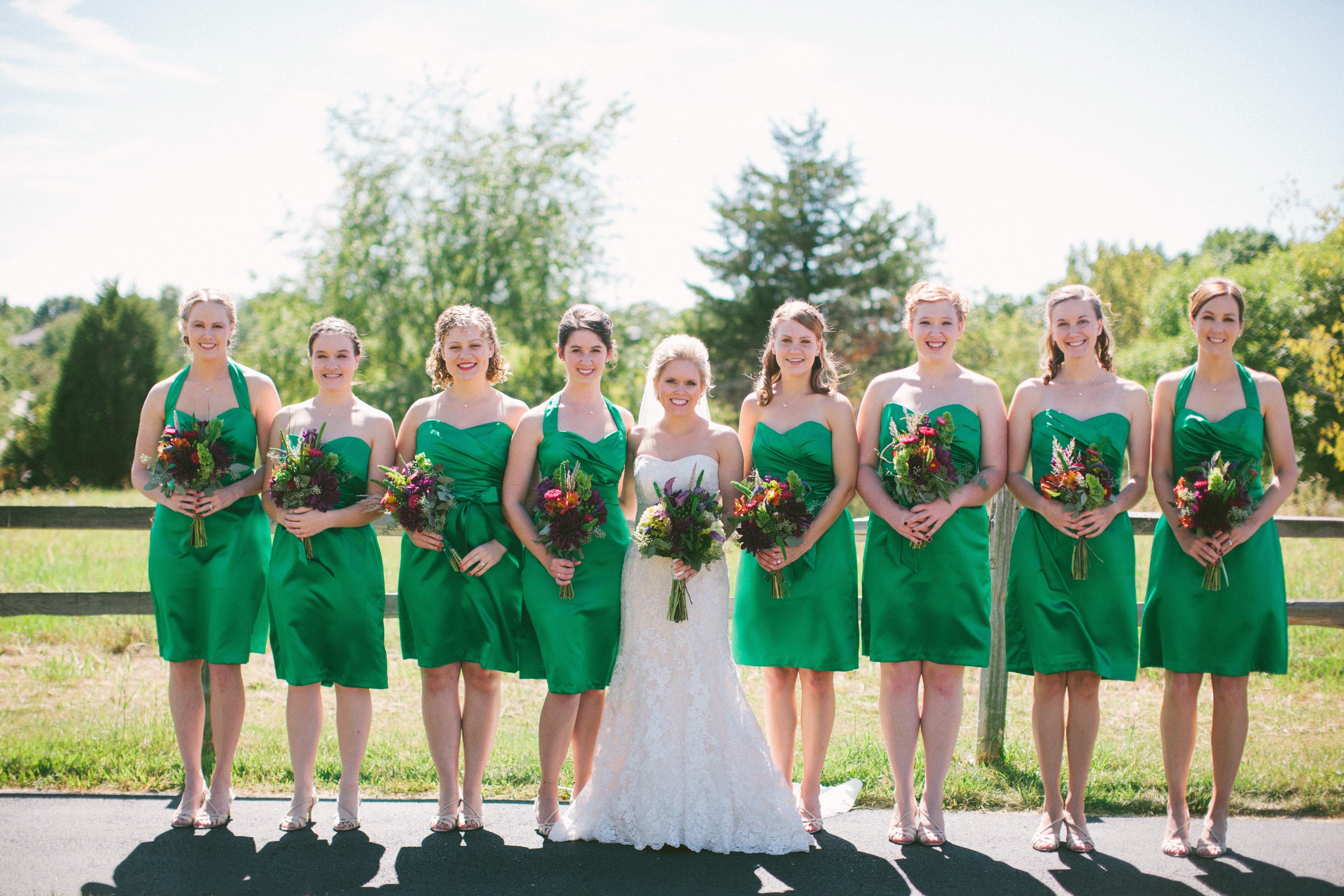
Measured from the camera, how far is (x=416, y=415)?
197 inches

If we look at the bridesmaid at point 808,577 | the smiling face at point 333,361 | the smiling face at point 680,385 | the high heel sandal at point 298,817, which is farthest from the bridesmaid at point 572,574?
the high heel sandal at point 298,817

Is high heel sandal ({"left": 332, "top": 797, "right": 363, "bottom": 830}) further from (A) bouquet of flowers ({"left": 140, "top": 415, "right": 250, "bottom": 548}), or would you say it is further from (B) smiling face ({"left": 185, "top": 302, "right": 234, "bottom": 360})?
(B) smiling face ({"left": 185, "top": 302, "right": 234, "bottom": 360})

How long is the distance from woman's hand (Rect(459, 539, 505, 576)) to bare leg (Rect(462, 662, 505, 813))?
50 cm

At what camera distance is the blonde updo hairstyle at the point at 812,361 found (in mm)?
4953

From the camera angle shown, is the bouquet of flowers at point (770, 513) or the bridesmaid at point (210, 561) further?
the bridesmaid at point (210, 561)

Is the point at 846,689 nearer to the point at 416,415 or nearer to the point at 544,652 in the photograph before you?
the point at 544,652

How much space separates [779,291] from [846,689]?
29203 millimetres

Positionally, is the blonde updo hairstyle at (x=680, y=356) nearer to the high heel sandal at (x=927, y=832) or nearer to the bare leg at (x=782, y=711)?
the bare leg at (x=782, y=711)

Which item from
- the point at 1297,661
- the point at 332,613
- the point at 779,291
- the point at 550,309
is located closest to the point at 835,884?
the point at 332,613

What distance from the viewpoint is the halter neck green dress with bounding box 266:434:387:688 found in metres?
4.82

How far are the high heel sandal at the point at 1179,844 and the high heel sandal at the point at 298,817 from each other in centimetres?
434

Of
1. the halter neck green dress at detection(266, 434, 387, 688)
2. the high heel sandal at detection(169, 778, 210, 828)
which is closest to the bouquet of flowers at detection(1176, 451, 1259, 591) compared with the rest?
the halter neck green dress at detection(266, 434, 387, 688)

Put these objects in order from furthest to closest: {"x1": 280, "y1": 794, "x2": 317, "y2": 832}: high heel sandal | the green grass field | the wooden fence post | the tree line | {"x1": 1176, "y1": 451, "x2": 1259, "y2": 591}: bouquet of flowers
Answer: the tree line, the wooden fence post, the green grass field, {"x1": 280, "y1": 794, "x2": 317, "y2": 832}: high heel sandal, {"x1": 1176, "y1": 451, "x2": 1259, "y2": 591}: bouquet of flowers

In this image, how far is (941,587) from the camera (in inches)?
187
